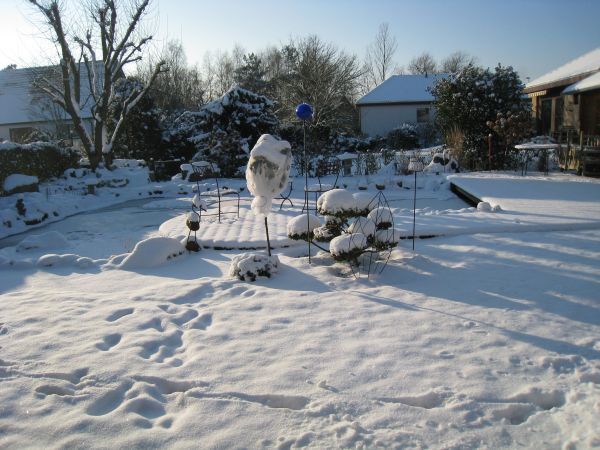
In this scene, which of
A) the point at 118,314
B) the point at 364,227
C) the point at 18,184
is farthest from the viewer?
the point at 18,184

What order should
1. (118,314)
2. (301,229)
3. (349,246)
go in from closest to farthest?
(118,314)
(349,246)
(301,229)

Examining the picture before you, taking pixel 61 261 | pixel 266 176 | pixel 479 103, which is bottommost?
pixel 61 261

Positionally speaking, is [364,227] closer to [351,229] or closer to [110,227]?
[351,229]

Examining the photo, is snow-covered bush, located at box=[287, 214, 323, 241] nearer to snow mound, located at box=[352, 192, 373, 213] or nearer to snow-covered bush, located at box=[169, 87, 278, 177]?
snow mound, located at box=[352, 192, 373, 213]

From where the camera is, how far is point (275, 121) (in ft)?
59.7

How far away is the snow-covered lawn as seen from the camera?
8.07 feet

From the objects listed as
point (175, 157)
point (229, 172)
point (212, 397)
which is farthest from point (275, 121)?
point (212, 397)

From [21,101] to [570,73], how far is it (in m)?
28.7

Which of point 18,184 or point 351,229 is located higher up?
point 18,184

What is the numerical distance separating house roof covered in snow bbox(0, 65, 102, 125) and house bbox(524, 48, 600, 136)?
21333 millimetres

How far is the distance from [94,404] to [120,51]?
17.0 m

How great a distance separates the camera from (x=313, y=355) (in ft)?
10.6

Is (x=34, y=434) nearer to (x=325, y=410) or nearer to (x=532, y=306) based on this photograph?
(x=325, y=410)

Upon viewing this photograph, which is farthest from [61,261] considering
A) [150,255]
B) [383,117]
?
[383,117]
